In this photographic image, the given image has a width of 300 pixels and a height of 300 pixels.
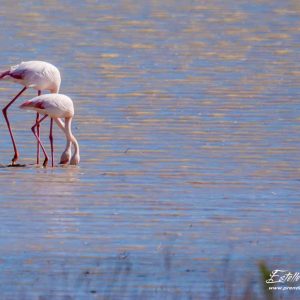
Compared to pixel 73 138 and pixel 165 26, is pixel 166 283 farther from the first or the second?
pixel 165 26

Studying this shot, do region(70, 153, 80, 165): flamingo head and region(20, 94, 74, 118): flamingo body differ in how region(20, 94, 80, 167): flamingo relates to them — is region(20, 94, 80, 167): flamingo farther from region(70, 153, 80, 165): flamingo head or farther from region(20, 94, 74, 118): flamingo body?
region(70, 153, 80, 165): flamingo head

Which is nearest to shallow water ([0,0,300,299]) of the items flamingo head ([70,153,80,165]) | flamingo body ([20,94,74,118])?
flamingo head ([70,153,80,165])

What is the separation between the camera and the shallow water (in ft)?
22.7

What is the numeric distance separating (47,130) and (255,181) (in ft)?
10.3

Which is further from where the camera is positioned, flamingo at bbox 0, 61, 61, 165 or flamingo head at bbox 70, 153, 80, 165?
flamingo at bbox 0, 61, 61, 165

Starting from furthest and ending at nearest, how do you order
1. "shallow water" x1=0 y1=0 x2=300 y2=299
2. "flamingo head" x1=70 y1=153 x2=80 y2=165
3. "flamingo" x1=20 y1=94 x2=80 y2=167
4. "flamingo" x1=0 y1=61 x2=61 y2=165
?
"flamingo" x1=0 y1=61 x2=61 y2=165 → "flamingo" x1=20 y1=94 x2=80 y2=167 → "flamingo head" x1=70 y1=153 x2=80 y2=165 → "shallow water" x1=0 y1=0 x2=300 y2=299

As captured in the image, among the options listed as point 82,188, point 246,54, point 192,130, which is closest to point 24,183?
point 82,188

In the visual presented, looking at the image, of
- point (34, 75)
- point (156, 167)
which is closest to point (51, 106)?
point (34, 75)

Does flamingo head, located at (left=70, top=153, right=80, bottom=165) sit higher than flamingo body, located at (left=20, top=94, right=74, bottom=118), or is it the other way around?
flamingo body, located at (left=20, top=94, right=74, bottom=118)

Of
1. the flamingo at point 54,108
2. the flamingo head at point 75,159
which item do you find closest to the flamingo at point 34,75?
the flamingo at point 54,108

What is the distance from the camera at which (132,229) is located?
25.9 ft

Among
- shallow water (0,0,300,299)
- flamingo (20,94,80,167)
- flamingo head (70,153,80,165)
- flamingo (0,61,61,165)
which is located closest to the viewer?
shallow water (0,0,300,299)

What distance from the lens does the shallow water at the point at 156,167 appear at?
691 cm

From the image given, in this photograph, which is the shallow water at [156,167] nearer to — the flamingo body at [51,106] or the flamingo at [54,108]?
the flamingo at [54,108]
